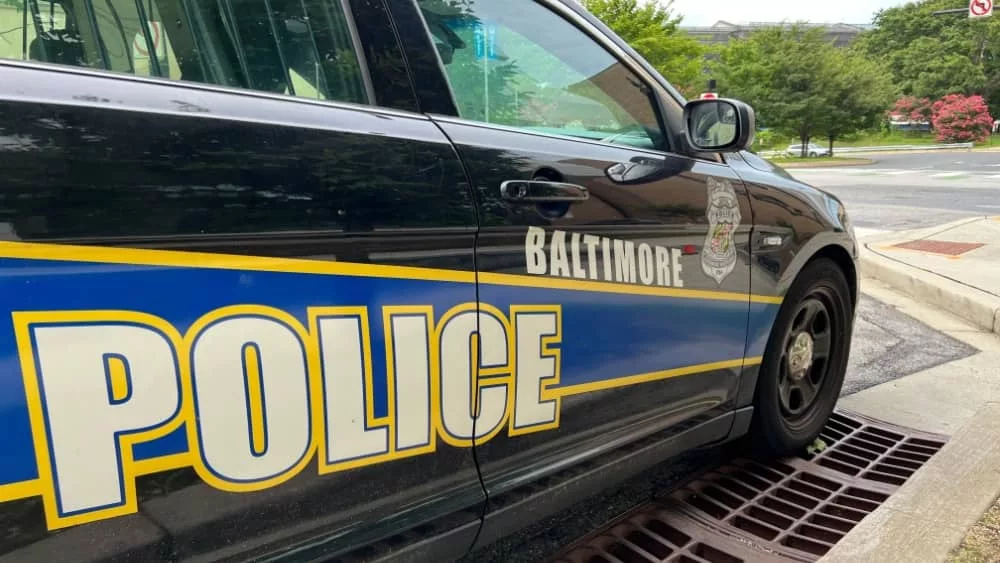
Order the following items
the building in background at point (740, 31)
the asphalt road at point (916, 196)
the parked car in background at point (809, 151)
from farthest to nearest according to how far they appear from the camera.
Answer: the building in background at point (740, 31), the parked car in background at point (809, 151), the asphalt road at point (916, 196)

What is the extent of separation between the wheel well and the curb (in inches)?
29.1

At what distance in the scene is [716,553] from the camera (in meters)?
2.28

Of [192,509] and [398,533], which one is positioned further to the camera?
[398,533]

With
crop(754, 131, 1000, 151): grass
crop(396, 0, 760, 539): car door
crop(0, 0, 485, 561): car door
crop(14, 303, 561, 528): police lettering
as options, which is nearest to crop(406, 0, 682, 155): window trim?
crop(396, 0, 760, 539): car door

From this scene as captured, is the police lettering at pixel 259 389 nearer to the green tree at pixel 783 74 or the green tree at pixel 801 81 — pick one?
the green tree at pixel 783 74

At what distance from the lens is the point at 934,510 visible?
237 cm

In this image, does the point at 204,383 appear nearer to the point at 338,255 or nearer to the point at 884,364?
the point at 338,255

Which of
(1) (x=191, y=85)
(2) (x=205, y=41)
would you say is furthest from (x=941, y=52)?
(1) (x=191, y=85)

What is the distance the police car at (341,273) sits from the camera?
109cm

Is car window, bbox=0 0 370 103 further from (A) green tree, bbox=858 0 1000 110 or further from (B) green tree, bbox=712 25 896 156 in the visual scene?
(A) green tree, bbox=858 0 1000 110

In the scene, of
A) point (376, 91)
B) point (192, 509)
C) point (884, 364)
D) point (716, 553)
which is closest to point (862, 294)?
point (884, 364)

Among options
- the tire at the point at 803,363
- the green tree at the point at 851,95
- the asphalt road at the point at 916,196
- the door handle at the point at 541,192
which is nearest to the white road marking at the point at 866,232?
the asphalt road at the point at 916,196

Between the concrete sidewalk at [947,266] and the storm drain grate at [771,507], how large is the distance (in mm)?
2596

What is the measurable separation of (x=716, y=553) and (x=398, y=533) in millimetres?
1221
